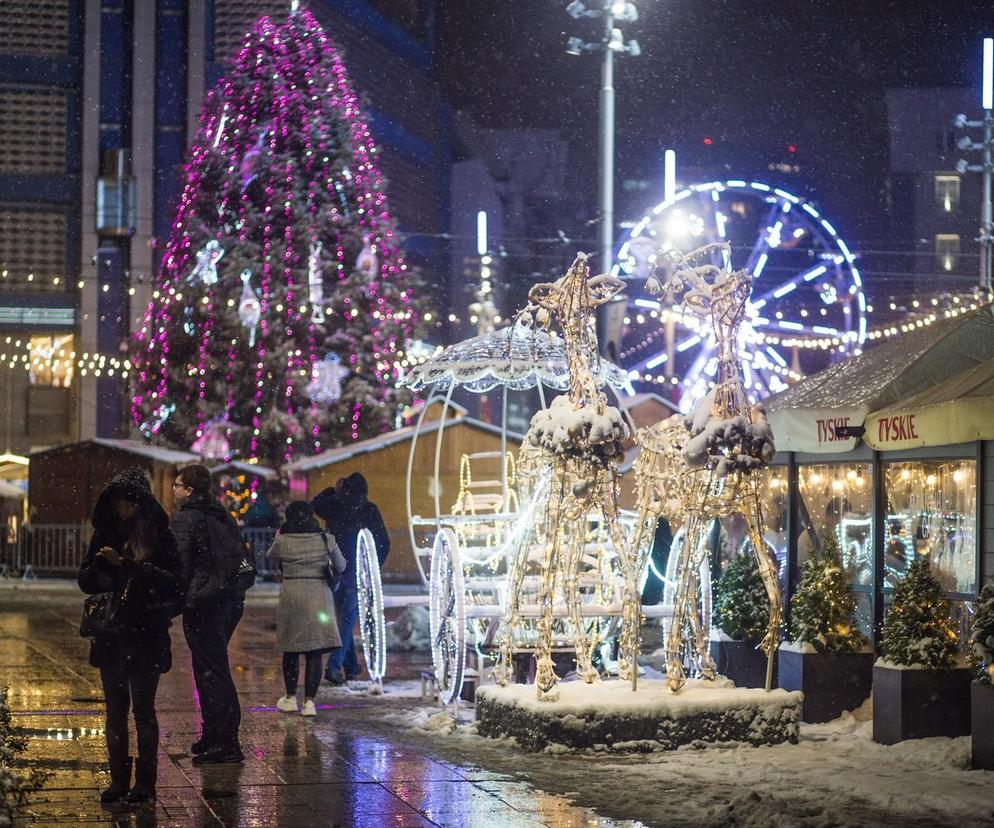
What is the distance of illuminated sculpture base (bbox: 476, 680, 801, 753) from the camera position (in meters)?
10.2

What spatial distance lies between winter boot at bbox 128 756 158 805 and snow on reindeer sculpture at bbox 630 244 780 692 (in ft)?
12.5

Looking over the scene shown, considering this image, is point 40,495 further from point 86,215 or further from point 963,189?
point 963,189

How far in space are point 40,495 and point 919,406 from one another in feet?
81.8

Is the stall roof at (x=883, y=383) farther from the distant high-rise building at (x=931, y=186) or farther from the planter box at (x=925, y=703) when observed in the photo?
the distant high-rise building at (x=931, y=186)

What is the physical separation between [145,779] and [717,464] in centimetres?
448

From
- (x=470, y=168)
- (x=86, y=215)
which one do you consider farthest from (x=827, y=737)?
(x=470, y=168)

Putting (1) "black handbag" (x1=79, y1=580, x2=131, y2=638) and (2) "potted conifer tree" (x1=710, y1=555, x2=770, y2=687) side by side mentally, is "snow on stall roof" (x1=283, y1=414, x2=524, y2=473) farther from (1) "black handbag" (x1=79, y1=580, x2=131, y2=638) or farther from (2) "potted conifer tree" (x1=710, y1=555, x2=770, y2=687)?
(1) "black handbag" (x1=79, y1=580, x2=131, y2=638)

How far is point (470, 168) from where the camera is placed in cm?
6644

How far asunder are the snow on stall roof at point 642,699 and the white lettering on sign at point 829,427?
2589 mm

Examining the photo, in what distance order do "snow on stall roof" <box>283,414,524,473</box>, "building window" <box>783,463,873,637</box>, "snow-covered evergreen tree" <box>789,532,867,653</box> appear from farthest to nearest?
"snow on stall roof" <box>283,414,524,473</box>
"building window" <box>783,463,873,637</box>
"snow-covered evergreen tree" <box>789,532,867,653</box>

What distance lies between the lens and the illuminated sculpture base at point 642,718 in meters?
10.2

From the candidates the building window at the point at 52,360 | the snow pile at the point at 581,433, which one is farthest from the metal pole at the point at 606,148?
the building window at the point at 52,360

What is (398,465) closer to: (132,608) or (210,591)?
(210,591)

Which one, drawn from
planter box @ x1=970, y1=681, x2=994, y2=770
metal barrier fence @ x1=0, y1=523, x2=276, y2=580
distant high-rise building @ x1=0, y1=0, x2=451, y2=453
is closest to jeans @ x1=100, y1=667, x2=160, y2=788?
planter box @ x1=970, y1=681, x2=994, y2=770
